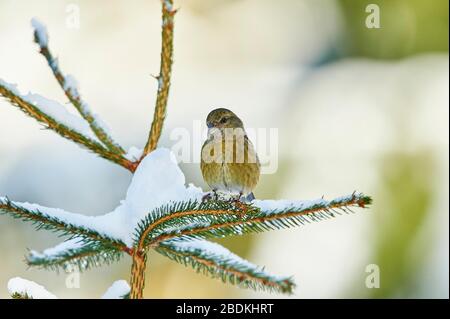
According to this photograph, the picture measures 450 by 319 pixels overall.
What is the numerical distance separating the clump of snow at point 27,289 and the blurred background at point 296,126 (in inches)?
114

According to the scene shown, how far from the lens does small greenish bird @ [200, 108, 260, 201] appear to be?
3.37m

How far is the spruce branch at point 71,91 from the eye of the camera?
1793 millimetres

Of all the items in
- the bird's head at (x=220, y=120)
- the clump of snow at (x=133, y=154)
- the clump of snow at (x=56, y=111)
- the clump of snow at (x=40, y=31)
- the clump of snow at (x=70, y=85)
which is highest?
the bird's head at (x=220, y=120)

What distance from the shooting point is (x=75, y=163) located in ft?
20.7

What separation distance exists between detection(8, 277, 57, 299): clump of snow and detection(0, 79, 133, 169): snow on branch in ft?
1.41

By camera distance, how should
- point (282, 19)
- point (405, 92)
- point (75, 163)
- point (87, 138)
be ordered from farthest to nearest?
1. point (282, 19)
2. point (405, 92)
3. point (75, 163)
4. point (87, 138)

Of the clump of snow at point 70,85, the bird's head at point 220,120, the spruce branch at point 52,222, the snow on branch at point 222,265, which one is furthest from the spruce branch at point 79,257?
the bird's head at point 220,120

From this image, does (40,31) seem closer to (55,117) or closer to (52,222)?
(55,117)

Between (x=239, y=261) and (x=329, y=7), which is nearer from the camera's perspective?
(x=239, y=261)

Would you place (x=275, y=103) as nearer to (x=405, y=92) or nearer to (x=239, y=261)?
(x=405, y=92)

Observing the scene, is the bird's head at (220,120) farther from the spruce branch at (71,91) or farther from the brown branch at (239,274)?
the brown branch at (239,274)

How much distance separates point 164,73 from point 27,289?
2.46 ft

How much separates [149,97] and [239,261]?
4.90 meters
